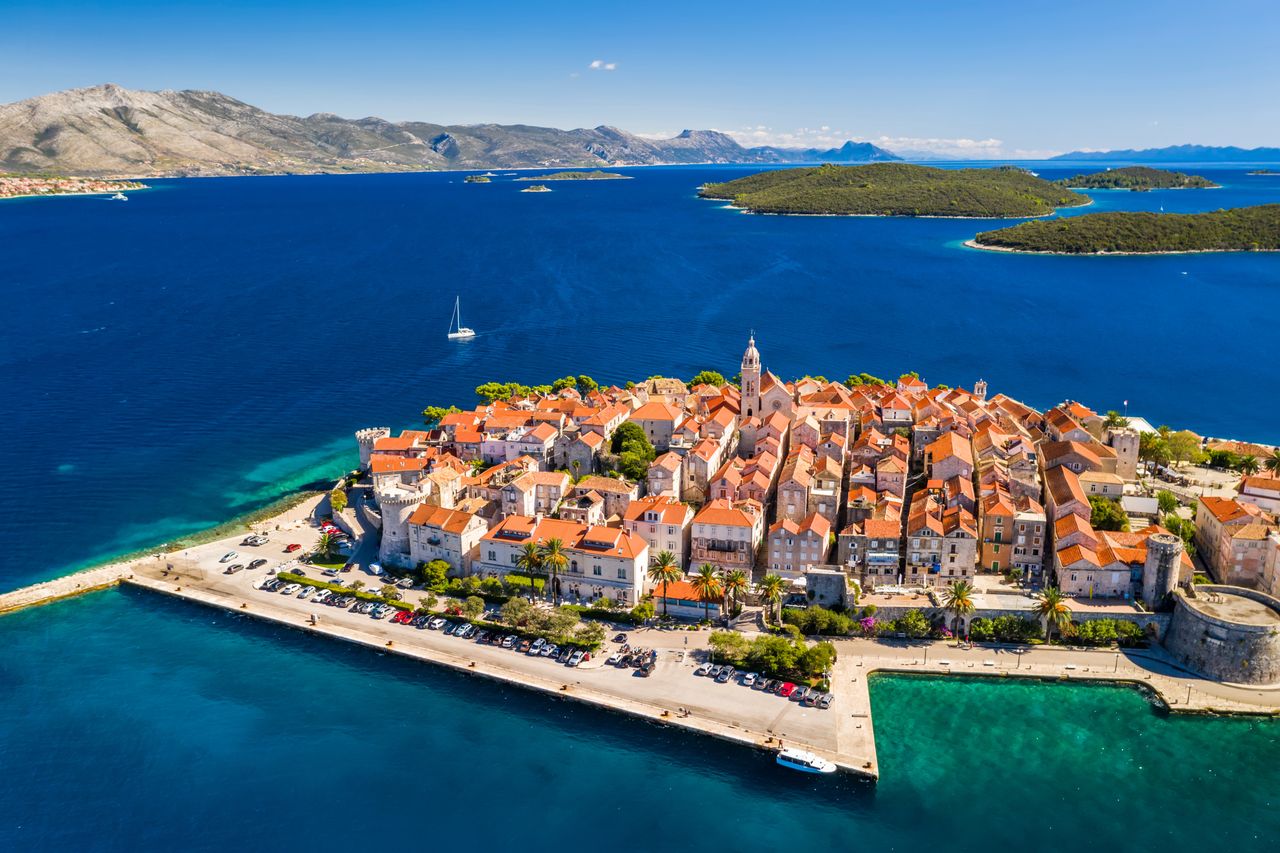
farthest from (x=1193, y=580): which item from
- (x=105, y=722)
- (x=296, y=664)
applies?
(x=105, y=722)

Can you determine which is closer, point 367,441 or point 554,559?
point 554,559

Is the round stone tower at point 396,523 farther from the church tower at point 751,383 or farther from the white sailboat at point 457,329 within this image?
the white sailboat at point 457,329

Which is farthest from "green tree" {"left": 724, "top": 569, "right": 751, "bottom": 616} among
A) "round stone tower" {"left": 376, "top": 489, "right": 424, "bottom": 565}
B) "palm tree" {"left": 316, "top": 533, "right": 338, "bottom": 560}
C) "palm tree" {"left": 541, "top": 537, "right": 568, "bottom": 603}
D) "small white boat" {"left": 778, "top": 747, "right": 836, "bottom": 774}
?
"palm tree" {"left": 316, "top": 533, "right": 338, "bottom": 560}

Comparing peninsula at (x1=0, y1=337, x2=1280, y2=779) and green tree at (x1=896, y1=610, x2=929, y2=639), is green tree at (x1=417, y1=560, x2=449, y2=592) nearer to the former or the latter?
peninsula at (x1=0, y1=337, x2=1280, y2=779)

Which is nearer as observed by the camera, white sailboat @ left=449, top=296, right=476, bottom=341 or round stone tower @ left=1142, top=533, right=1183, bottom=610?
round stone tower @ left=1142, top=533, right=1183, bottom=610

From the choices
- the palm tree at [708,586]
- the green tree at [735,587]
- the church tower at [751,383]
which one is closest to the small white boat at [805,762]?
the palm tree at [708,586]

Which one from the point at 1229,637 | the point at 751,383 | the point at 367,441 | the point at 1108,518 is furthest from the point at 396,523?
the point at 1229,637

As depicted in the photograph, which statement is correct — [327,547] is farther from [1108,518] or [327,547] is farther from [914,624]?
[1108,518]
